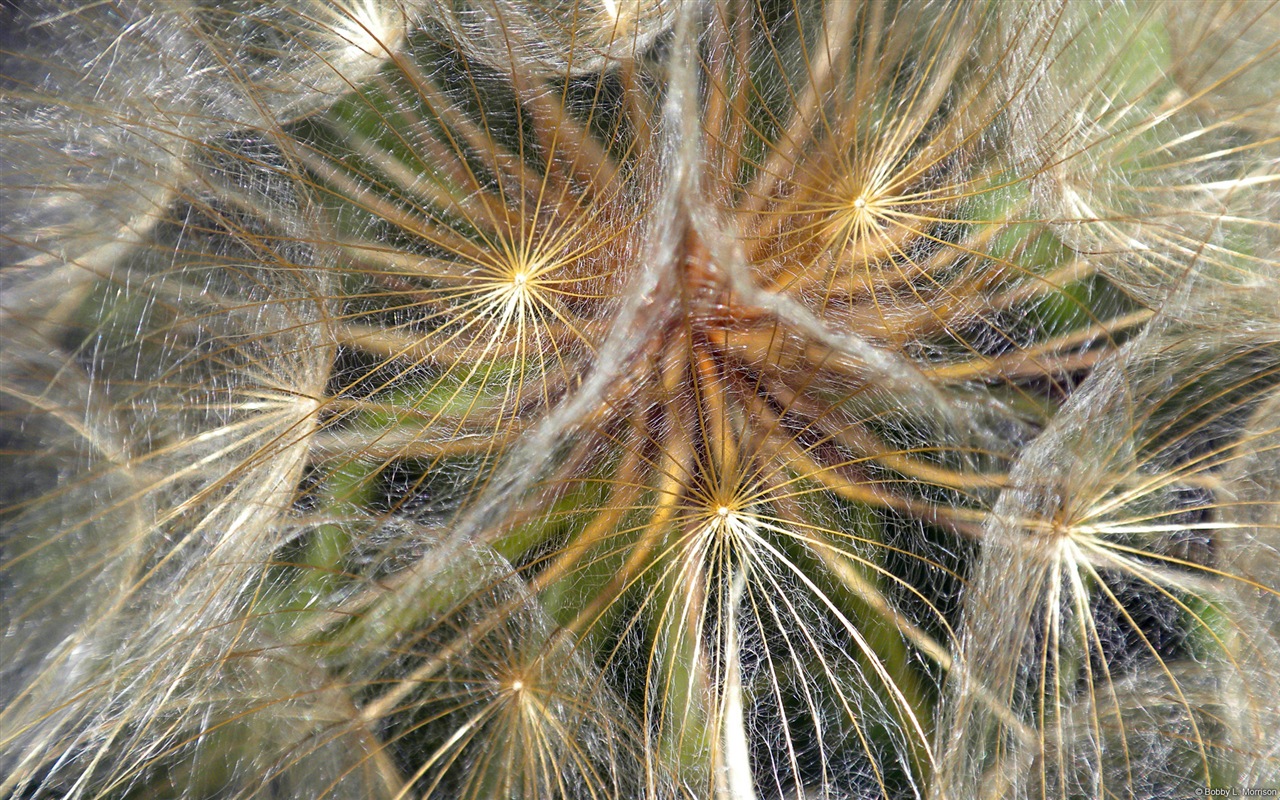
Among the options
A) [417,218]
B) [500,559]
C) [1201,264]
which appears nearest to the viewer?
[500,559]

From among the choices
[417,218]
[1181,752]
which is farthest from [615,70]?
[1181,752]

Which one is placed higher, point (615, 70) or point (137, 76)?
point (615, 70)

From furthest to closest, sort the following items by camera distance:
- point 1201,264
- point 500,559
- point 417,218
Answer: point 417,218, point 1201,264, point 500,559

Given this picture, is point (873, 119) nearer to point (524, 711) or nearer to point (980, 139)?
point (980, 139)

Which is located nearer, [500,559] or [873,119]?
[500,559]

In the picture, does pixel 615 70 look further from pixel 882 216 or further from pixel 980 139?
pixel 980 139

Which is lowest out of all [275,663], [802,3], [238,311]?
[275,663]

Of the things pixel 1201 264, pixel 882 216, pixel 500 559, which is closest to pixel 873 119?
pixel 882 216
